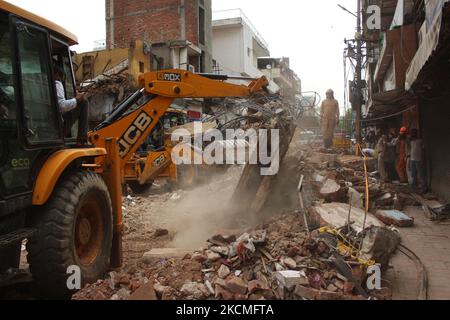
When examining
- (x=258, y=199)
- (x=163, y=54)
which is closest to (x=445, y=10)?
(x=258, y=199)

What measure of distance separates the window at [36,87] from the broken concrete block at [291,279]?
257 cm

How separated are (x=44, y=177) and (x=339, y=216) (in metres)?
4.53

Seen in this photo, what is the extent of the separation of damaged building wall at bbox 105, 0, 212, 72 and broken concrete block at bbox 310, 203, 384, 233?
18.0 m

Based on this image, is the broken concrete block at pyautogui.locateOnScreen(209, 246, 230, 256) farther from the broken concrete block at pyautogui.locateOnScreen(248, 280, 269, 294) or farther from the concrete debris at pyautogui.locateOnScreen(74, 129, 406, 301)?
the broken concrete block at pyautogui.locateOnScreen(248, 280, 269, 294)

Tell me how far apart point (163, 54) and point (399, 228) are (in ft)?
55.5

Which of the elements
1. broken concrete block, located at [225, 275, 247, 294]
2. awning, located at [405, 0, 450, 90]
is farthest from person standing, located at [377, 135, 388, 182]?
broken concrete block, located at [225, 275, 247, 294]

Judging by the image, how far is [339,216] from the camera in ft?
21.3

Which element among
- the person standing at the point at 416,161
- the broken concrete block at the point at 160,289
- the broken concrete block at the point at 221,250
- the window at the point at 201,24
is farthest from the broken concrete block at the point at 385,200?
the window at the point at 201,24

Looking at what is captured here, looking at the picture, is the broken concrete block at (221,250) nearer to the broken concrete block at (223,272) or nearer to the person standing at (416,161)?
the broken concrete block at (223,272)

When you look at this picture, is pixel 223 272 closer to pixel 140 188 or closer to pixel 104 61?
pixel 140 188

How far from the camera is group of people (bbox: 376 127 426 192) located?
10.8 meters

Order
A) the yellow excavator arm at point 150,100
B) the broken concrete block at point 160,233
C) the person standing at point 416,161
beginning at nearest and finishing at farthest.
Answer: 1. the yellow excavator arm at point 150,100
2. the broken concrete block at point 160,233
3. the person standing at point 416,161

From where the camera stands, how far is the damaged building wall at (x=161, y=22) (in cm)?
2381
